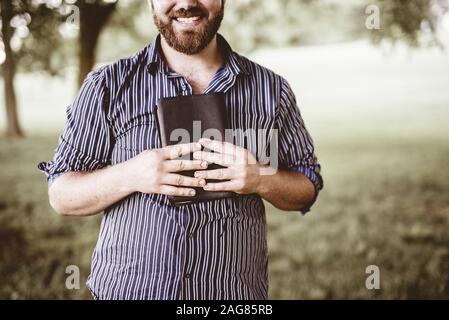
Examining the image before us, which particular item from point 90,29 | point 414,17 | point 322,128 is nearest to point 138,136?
point 90,29

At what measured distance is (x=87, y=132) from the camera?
1138 millimetres

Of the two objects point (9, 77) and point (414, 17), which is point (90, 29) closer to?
point (9, 77)

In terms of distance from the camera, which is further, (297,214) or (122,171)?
(297,214)

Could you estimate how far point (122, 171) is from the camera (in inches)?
43.3

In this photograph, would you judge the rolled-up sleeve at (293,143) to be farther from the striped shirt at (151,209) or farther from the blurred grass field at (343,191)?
the blurred grass field at (343,191)

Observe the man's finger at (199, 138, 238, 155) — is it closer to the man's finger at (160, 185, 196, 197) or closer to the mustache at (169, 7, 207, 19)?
the man's finger at (160, 185, 196, 197)

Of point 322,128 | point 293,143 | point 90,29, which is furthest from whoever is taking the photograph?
point 322,128

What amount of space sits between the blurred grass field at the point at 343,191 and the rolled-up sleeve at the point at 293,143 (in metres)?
1.80

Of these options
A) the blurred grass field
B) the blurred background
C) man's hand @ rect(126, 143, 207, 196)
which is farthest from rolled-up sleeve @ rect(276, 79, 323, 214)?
the blurred grass field

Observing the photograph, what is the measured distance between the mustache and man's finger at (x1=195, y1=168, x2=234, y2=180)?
40 cm

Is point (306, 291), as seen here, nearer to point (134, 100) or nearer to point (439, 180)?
point (134, 100)

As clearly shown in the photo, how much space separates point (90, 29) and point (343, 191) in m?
2.83
